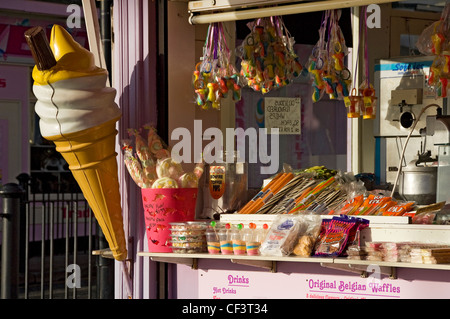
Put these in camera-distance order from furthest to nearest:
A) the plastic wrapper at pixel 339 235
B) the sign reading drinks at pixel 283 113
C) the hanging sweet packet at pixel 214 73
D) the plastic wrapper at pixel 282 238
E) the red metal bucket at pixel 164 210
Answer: the sign reading drinks at pixel 283 113, the hanging sweet packet at pixel 214 73, the red metal bucket at pixel 164 210, the plastic wrapper at pixel 282 238, the plastic wrapper at pixel 339 235

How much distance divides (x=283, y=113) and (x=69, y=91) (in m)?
2.36

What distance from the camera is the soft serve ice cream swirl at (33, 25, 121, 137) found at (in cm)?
441

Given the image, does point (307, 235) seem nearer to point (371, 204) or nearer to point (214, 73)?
point (371, 204)

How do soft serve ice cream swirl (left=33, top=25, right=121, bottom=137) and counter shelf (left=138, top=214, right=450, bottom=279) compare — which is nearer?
counter shelf (left=138, top=214, right=450, bottom=279)

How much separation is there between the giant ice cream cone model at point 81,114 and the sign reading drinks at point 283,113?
6.39 feet

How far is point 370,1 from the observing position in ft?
13.7

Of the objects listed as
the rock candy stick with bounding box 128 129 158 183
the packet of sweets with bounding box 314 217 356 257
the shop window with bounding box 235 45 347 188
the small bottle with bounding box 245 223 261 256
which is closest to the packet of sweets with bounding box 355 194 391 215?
the packet of sweets with bounding box 314 217 356 257

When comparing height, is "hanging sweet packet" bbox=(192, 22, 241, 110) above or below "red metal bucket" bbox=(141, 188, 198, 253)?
above

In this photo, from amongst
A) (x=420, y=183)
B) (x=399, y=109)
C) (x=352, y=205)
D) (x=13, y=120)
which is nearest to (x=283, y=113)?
(x=399, y=109)

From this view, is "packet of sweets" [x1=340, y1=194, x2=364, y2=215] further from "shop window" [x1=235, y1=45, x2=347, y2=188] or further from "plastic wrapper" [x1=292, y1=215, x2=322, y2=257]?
"shop window" [x1=235, y1=45, x2=347, y2=188]

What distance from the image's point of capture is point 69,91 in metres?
4.41

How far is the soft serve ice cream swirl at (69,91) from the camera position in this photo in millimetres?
4406

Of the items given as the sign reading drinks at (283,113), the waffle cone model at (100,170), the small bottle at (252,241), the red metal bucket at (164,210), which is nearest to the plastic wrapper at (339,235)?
the small bottle at (252,241)

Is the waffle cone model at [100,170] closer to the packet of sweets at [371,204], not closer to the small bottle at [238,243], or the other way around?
the small bottle at [238,243]
